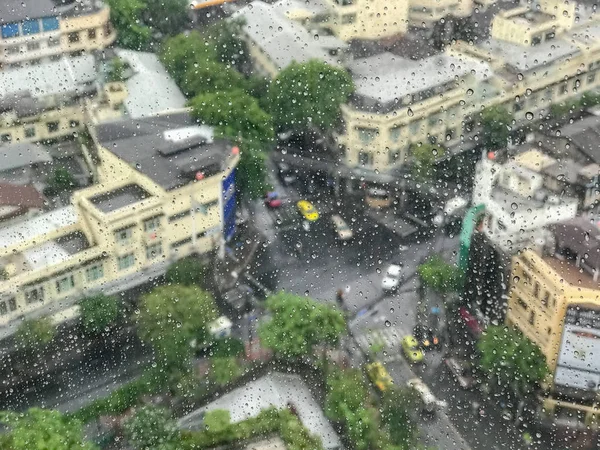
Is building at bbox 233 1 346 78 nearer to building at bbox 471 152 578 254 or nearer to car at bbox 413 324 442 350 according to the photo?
building at bbox 471 152 578 254

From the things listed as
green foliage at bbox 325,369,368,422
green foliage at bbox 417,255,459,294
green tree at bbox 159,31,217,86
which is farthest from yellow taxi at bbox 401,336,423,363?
green tree at bbox 159,31,217,86

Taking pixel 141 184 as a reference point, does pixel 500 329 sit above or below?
below

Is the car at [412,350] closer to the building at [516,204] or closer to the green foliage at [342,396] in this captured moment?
the green foliage at [342,396]

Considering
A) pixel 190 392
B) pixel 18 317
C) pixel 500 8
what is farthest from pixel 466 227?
pixel 500 8

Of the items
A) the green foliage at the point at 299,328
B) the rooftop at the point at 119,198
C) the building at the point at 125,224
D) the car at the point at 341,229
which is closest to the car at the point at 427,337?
the green foliage at the point at 299,328

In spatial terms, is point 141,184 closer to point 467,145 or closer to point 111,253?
point 111,253

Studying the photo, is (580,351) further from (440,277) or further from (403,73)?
(403,73)
